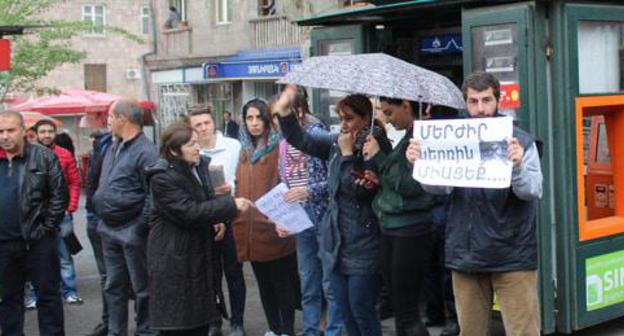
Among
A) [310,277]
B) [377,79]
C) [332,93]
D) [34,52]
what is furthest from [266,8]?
[377,79]

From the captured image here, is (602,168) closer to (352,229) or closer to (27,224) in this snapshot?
(352,229)

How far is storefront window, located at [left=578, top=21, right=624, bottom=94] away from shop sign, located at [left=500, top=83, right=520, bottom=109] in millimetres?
455

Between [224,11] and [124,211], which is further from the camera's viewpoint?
[224,11]

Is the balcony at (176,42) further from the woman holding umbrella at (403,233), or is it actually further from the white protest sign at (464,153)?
the white protest sign at (464,153)

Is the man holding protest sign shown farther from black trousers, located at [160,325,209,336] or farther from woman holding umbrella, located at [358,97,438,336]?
black trousers, located at [160,325,209,336]

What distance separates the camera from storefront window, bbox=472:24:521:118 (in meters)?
6.24

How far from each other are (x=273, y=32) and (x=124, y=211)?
54.7 feet

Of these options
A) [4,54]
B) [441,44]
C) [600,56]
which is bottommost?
[600,56]

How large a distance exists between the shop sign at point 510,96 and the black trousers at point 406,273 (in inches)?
49.8

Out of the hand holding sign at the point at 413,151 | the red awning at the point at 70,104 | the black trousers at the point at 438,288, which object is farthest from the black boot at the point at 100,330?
the red awning at the point at 70,104

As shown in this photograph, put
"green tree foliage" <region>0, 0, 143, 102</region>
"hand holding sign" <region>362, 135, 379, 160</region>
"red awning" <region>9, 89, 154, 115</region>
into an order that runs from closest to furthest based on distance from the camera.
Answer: "hand holding sign" <region>362, 135, 379, 160</region>, "green tree foliage" <region>0, 0, 143, 102</region>, "red awning" <region>9, 89, 154, 115</region>

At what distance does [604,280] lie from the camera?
6.62 meters

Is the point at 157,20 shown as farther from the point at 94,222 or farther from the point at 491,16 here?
the point at 491,16

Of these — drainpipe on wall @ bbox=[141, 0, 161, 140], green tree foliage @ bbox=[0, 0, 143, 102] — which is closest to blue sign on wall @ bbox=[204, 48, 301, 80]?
green tree foliage @ bbox=[0, 0, 143, 102]
